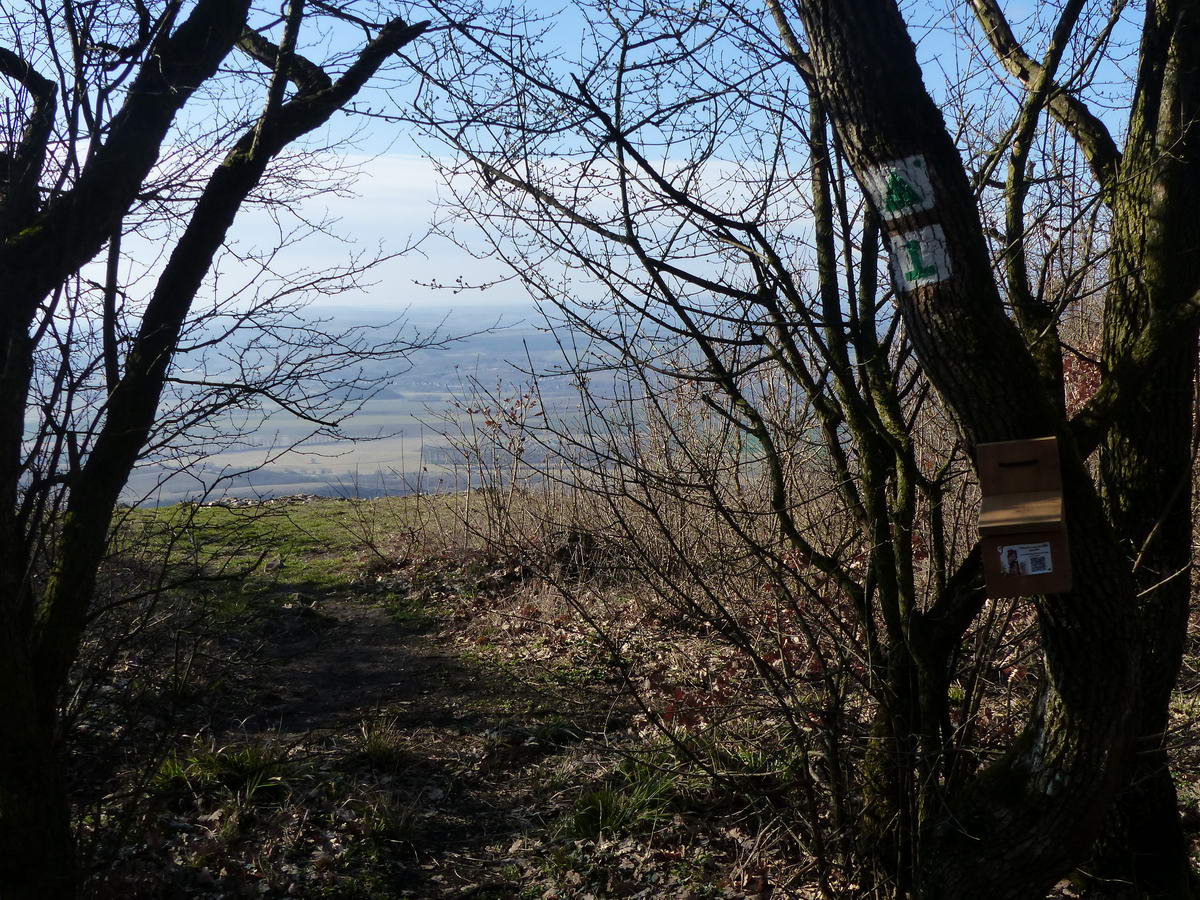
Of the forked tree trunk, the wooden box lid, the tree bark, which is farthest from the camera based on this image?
the tree bark

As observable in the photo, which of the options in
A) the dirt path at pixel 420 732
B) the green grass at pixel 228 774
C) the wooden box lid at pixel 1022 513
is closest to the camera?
the wooden box lid at pixel 1022 513

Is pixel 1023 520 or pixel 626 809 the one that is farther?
pixel 626 809

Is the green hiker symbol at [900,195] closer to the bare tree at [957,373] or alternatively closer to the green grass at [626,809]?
the bare tree at [957,373]

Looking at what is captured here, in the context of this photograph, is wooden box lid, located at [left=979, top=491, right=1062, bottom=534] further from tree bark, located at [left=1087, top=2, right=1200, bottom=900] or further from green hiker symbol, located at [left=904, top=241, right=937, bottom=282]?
tree bark, located at [left=1087, top=2, right=1200, bottom=900]

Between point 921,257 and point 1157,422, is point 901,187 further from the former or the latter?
point 1157,422

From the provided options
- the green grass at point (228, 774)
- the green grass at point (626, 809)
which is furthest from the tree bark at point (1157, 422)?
the green grass at point (228, 774)

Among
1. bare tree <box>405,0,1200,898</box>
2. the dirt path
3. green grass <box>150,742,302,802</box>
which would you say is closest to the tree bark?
bare tree <box>405,0,1200,898</box>

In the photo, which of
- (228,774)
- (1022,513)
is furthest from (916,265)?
(228,774)

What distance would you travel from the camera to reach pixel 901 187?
2545 millimetres

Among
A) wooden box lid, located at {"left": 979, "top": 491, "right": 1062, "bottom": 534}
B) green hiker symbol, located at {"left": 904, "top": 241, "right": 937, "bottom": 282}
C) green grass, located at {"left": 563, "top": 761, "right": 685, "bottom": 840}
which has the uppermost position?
green hiker symbol, located at {"left": 904, "top": 241, "right": 937, "bottom": 282}

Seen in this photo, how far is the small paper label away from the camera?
234 cm

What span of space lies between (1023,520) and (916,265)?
741mm

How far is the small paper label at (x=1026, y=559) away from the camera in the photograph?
92.3 inches

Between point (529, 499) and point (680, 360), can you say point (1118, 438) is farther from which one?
point (529, 499)
